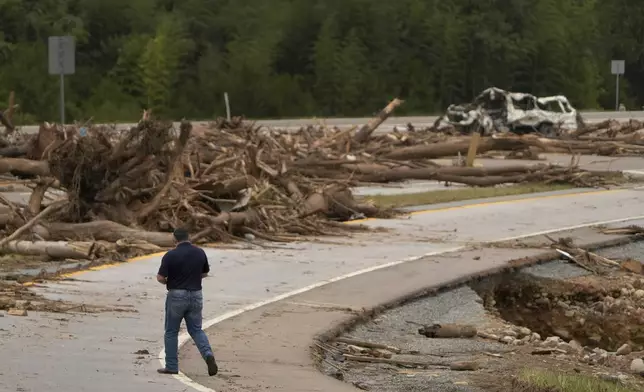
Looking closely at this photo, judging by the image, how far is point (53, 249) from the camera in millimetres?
18062

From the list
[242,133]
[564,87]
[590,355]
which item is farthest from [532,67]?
[590,355]

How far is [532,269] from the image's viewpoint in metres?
19.8

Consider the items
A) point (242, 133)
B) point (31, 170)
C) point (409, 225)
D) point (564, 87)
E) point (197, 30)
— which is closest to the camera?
point (409, 225)

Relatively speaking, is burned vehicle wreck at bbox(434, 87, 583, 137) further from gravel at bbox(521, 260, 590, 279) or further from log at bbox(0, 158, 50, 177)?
gravel at bbox(521, 260, 590, 279)

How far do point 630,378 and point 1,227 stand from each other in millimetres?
9659

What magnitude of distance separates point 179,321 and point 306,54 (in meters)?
61.5

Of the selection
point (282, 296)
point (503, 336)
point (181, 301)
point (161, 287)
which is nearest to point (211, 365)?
point (181, 301)

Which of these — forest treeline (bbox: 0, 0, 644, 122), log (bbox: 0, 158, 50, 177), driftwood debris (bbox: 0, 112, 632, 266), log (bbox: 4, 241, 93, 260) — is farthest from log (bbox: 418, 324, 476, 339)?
forest treeline (bbox: 0, 0, 644, 122)

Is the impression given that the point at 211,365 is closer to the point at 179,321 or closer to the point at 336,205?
the point at 179,321

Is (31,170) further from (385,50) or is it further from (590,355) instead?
(385,50)

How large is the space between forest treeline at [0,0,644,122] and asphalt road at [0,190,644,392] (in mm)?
34667

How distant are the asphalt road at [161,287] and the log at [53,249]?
1.85 ft

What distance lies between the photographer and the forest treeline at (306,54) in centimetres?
6538

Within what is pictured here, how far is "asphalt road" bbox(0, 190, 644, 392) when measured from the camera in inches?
439
